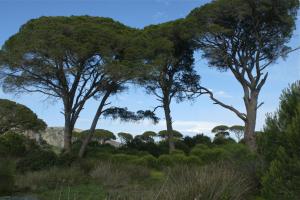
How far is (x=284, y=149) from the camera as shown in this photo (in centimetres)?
744

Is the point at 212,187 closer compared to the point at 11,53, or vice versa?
the point at 212,187

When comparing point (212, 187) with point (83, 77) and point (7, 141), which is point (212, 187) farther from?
point (7, 141)

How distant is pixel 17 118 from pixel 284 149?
101 feet

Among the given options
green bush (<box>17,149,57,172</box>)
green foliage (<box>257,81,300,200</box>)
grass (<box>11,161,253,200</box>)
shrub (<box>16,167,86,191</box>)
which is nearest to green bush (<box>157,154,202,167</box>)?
grass (<box>11,161,253,200</box>)

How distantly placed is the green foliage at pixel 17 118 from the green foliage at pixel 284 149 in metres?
29.4

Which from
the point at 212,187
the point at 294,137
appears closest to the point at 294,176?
the point at 294,137

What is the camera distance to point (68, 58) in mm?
25250

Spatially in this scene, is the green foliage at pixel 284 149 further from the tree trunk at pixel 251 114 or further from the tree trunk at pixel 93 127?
the tree trunk at pixel 251 114

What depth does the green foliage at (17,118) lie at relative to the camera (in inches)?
1362

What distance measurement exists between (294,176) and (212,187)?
73.9 inches

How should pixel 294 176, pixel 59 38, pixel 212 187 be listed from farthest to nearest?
pixel 59 38 < pixel 294 176 < pixel 212 187

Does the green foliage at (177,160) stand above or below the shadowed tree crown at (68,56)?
below

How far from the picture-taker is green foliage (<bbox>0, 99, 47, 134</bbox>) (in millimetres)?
34594

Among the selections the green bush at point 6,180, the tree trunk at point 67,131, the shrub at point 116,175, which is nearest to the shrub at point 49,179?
the green bush at point 6,180
